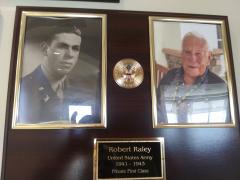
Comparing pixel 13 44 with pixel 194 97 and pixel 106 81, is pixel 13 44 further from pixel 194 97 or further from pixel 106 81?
pixel 194 97

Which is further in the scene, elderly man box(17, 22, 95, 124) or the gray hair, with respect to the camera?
the gray hair

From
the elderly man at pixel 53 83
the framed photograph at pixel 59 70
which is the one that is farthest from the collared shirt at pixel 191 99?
the elderly man at pixel 53 83

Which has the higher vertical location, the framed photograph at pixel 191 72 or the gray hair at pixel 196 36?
the gray hair at pixel 196 36

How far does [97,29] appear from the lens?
1066 millimetres

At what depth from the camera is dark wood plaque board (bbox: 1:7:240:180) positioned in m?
0.92

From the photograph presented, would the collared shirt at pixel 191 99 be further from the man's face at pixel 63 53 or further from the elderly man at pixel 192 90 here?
the man's face at pixel 63 53

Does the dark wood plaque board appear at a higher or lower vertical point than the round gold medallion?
lower

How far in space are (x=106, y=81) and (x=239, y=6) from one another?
74 cm

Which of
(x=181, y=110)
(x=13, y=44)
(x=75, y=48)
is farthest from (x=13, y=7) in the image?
(x=181, y=110)

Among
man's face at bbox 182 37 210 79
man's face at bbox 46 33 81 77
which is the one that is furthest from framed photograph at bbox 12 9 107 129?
man's face at bbox 182 37 210 79

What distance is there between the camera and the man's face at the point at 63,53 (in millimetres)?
1017

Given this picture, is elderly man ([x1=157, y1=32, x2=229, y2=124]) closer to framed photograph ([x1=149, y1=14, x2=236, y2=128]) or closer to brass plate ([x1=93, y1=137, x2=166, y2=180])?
framed photograph ([x1=149, y1=14, x2=236, y2=128])

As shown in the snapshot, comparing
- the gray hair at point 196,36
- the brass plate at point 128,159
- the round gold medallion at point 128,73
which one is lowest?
the brass plate at point 128,159

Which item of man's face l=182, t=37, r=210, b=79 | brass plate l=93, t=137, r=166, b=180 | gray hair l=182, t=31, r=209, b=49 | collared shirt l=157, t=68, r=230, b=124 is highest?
gray hair l=182, t=31, r=209, b=49
